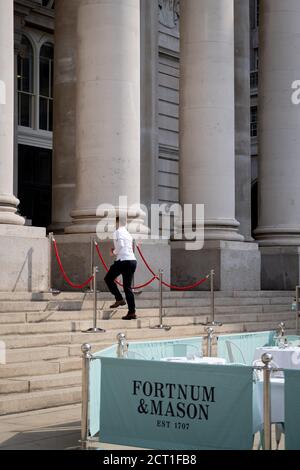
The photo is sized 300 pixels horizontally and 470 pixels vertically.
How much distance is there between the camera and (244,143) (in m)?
37.1

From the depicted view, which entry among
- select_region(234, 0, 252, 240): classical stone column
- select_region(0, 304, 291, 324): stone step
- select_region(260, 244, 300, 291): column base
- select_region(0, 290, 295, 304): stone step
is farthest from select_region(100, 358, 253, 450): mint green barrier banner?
select_region(234, 0, 252, 240): classical stone column

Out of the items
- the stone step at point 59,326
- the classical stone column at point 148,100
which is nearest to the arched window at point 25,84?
the classical stone column at point 148,100

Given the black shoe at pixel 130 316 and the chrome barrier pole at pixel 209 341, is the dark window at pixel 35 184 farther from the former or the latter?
the chrome barrier pole at pixel 209 341

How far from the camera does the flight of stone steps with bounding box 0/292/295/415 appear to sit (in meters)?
14.4

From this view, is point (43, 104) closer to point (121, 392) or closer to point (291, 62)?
point (291, 62)

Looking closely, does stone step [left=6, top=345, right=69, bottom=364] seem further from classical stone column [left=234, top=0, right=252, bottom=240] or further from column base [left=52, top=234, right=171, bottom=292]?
classical stone column [left=234, top=0, right=252, bottom=240]

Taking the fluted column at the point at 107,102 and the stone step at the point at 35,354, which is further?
the fluted column at the point at 107,102

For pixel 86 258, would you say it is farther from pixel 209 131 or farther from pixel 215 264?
pixel 209 131

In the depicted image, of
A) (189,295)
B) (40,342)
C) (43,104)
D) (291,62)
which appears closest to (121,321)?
(40,342)

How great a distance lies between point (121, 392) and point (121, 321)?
9.27 metres

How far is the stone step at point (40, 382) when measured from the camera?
14.0 meters

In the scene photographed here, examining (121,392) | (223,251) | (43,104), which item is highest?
(43,104)

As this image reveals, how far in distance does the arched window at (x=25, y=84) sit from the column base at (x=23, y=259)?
1548 cm

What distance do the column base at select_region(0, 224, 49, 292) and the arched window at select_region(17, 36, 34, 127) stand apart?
15.5m
